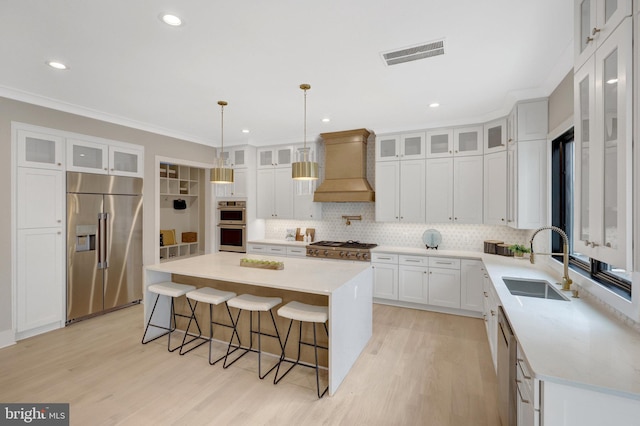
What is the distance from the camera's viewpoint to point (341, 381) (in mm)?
2576

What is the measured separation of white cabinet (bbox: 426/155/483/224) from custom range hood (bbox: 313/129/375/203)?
38.0 inches

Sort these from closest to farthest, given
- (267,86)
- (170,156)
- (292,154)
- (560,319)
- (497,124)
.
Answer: (560,319) → (267,86) → (497,124) → (170,156) → (292,154)

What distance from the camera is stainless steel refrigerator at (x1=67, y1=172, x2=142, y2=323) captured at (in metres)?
3.79

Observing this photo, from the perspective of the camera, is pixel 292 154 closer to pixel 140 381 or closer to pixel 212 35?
pixel 212 35

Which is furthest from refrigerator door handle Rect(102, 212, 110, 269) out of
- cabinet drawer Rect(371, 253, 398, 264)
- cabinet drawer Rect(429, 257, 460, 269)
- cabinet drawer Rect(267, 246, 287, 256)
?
cabinet drawer Rect(429, 257, 460, 269)

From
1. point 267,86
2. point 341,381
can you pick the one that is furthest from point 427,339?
point 267,86

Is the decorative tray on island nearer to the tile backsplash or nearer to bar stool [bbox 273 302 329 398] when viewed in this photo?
bar stool [bbox 273 302 329 398]

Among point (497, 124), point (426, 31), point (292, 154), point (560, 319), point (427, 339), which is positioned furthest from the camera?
point (292, 154)

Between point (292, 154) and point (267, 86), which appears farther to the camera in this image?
point (292, 154)

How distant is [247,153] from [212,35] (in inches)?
140

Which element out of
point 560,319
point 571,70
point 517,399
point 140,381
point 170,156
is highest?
point 571,70

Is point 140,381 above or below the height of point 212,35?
below

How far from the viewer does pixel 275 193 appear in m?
5.62

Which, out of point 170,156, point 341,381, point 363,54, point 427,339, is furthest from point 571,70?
point 170,156
